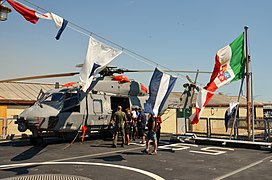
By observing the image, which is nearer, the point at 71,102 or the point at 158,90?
the point at 158,90

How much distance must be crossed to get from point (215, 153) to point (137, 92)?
7234 mm

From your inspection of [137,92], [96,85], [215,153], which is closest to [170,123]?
[137,92]

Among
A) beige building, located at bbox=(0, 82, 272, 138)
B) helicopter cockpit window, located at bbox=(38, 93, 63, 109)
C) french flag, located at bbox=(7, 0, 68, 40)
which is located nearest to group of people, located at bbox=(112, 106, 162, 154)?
beige building, located at bbox=(0, 82, 272, 138)

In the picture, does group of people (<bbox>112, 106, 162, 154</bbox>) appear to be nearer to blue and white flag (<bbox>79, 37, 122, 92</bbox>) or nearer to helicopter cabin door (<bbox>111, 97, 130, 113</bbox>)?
helicopter cabin door (<bbox>111, 97, 130, 113</bbox>)

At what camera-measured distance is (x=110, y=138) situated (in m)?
16.1

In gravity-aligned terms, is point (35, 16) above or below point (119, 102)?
above

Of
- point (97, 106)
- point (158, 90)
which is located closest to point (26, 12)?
point (158, 90)

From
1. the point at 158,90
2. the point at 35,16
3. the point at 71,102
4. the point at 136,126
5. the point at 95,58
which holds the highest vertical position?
the point at 35,16

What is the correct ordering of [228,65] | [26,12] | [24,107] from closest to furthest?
1. [26,12]
2. [228,65]
3. [24,107]

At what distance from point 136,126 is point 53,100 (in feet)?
15.7

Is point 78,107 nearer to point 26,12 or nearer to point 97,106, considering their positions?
point 97,106

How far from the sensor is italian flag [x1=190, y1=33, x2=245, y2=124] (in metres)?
12.3

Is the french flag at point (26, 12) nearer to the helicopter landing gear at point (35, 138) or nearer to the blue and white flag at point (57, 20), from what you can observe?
the blue and white flag at point (57, 20)

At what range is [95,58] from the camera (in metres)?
9.67
